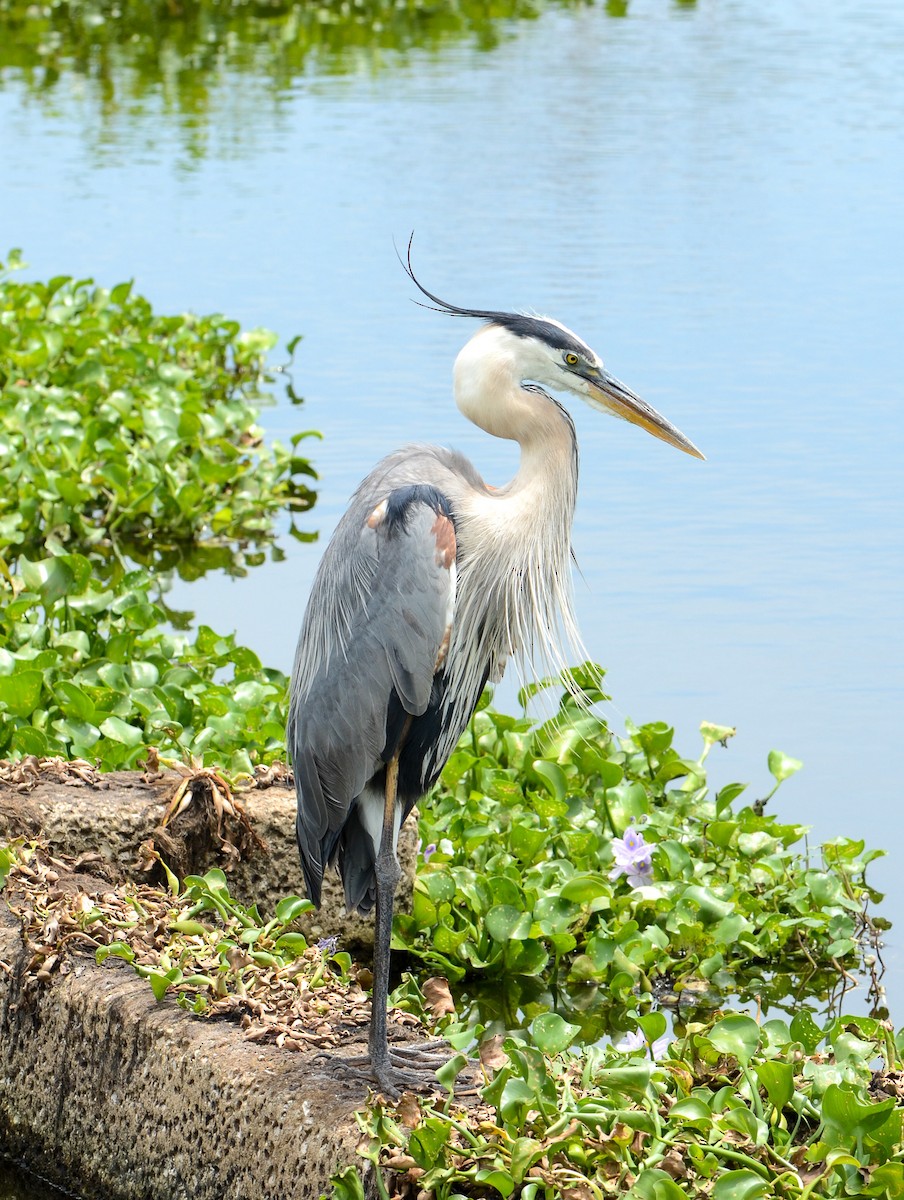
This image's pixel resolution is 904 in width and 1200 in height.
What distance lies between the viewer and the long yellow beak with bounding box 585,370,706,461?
3.78 m

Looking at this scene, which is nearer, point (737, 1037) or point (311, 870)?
point (737, 1037)

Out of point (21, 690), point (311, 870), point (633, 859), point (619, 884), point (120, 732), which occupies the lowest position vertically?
point (619, 884)

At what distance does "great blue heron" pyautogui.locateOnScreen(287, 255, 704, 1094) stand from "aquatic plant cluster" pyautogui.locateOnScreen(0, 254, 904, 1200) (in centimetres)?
29

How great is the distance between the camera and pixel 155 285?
11484 mm

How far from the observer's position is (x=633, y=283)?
11.1 metres

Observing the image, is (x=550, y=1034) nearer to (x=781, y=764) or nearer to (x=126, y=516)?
(x=781, y=764)

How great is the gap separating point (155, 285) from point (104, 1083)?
8.59 metres

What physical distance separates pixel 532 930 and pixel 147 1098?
4.40ft

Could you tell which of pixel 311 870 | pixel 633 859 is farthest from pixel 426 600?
pixel 633 859

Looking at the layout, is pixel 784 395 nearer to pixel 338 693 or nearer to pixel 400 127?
pixel 338 693

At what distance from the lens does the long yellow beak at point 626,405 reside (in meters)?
3.78

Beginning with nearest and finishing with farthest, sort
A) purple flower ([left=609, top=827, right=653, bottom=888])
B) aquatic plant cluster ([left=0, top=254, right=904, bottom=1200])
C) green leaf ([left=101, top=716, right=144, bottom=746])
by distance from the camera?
aquatic plant cluster ([left=0, top=254, right=904, bottom=1200]) → purple flower ([left=609, top=827, right=653, bottom=888]) → green leaf ([left=101, top=716, right=144, bottom=746])

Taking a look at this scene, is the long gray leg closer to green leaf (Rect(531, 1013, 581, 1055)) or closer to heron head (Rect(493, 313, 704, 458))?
green leaf (Rect(531, 1013, 581, 1055))

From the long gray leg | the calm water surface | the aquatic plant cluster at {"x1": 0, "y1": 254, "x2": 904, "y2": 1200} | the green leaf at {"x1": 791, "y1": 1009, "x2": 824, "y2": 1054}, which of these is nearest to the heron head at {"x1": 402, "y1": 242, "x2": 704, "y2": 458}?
the aquatic plant cluster at {"x1": 0, "y1": 254, "x2": 904, "y2": 1200}
